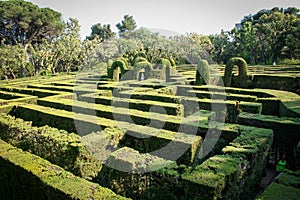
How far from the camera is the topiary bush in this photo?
18.1m

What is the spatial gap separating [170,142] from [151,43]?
42.2 m

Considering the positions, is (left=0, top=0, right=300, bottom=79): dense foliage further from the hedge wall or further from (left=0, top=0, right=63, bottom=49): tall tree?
the hedge wall

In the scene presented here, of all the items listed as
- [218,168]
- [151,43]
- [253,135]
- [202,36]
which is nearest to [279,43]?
[202,36]

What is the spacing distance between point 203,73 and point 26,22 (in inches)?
1340

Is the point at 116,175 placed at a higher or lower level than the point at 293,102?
lower

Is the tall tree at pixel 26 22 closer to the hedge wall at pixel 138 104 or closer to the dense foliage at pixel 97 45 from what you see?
the dense foliage at pixel 97 45

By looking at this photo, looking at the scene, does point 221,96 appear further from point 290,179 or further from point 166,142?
point 290,179

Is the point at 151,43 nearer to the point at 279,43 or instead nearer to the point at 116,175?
the point at 279,43

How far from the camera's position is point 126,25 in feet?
253

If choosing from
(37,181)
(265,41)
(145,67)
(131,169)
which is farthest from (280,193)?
(265,41)

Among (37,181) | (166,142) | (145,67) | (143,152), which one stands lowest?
(143,152)

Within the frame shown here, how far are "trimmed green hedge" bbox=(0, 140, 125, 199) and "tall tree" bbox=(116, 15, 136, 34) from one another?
7355cm

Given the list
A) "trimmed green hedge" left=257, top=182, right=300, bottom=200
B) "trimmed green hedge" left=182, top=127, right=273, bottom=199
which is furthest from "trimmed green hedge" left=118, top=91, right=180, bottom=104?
"trimmed green hedge" left=257, top=182, right=300, bottom=200

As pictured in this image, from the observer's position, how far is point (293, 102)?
12.8 metres
